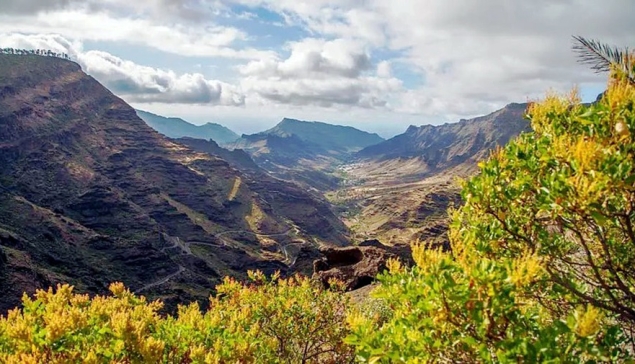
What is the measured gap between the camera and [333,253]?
61.7 metres

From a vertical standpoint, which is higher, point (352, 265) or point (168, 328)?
point (168, 328)

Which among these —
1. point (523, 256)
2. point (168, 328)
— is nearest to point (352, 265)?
point (168, 328)

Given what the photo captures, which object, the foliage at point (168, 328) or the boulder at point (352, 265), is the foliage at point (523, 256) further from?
the boulder at point (352, 265)

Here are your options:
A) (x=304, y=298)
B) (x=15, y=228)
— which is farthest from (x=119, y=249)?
(x=304, y=298)

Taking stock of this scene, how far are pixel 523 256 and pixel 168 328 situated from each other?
10.1m

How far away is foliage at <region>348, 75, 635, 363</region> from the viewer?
5809 mm

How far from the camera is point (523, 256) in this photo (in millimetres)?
6461

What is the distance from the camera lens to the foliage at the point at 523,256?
5.81 m

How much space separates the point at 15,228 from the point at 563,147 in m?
153

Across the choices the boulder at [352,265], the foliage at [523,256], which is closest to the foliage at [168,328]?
the foliage at [523,256]

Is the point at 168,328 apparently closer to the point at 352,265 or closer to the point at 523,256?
the point at 523,256

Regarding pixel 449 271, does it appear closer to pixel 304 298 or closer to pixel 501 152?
pixel 501 152

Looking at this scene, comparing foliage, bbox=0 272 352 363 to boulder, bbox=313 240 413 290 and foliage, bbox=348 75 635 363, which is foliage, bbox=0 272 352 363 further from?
boulder, bbox=313 240 413 290

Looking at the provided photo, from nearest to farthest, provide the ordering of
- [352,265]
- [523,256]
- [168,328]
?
[523,256] → [168,328] → [352,265]
